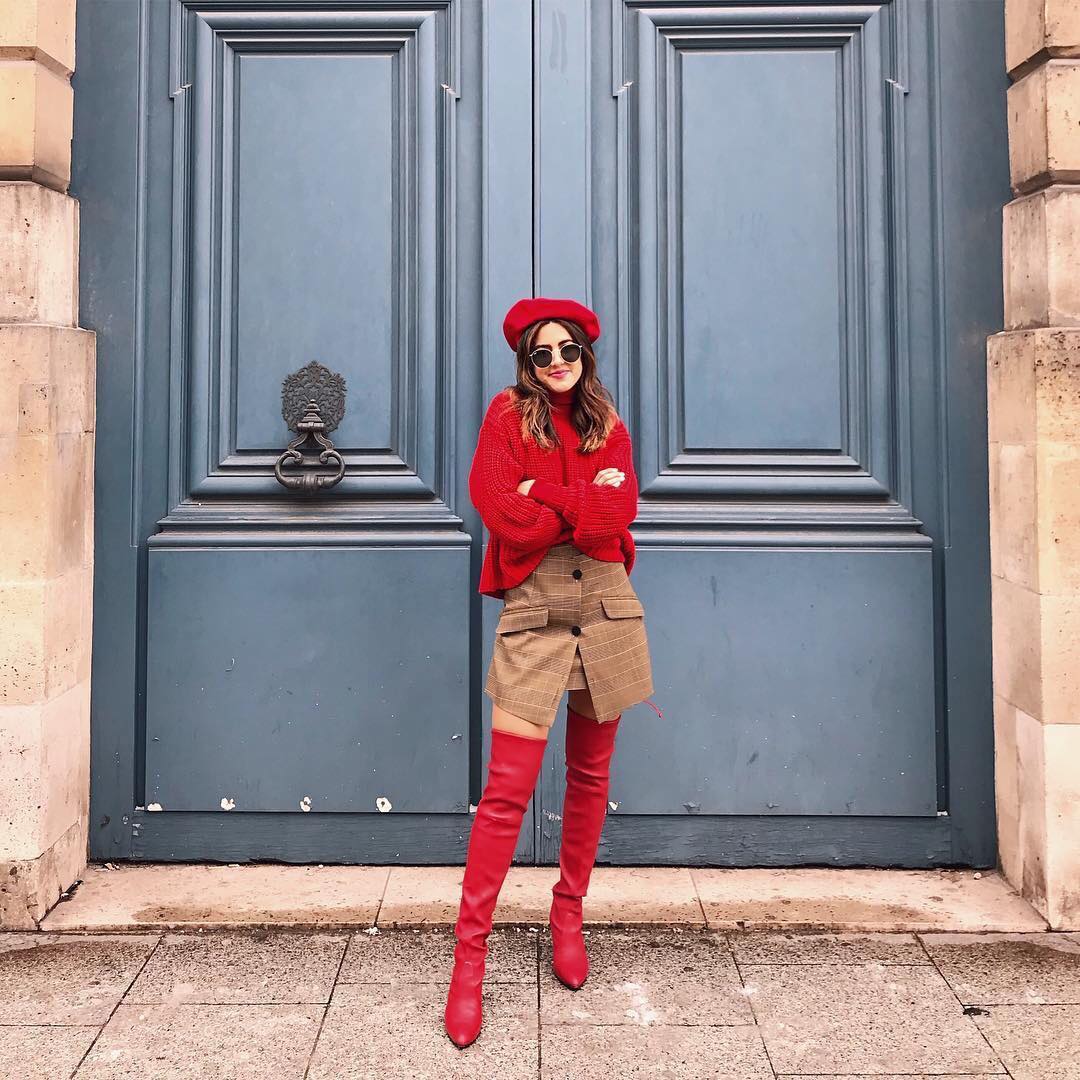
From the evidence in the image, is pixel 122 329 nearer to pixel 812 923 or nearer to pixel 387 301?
pixel 387 301

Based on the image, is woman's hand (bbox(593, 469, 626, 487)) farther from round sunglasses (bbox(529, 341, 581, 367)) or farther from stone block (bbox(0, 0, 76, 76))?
stone block (bbox(0, 0, 76, 76))

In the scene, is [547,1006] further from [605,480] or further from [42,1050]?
[605,480]

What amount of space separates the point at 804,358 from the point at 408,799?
7.12 ft

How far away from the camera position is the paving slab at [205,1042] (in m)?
2.82

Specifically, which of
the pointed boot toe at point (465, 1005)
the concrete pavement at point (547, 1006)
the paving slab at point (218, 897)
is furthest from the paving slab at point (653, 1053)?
the paving slab at point (218, 897)

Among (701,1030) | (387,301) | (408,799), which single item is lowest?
(701,1030)

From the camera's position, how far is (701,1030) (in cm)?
301

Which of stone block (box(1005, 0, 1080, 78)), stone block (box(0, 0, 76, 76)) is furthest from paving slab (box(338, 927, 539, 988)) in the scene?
stone block (box(1005, 0, 1080, 78))

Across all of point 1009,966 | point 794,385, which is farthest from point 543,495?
point 1009,966

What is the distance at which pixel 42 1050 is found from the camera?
291 centimetres

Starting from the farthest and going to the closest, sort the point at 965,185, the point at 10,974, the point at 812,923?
1. the point at 965,185
2. the point at 812,923
3. the point at 10,974

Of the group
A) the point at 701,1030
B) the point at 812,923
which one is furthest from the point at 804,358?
the point at 701,1030

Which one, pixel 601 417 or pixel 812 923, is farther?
pixel 812 923

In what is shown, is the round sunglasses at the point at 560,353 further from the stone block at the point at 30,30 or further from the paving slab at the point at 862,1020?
the stone block at the point at 30,30
